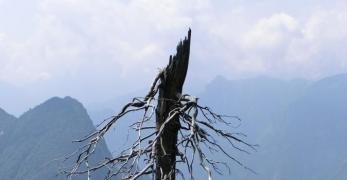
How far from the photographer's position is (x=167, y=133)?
7883 mm

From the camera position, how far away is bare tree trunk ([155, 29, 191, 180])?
7824mm

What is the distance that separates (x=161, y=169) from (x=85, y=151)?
40.2 inches

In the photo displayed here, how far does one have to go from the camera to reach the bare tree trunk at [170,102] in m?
7.82

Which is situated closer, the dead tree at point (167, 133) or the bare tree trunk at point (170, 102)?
the dead tree at point (167, 133)

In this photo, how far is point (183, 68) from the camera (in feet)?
26.4

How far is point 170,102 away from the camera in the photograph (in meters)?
8.04

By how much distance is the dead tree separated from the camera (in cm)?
734

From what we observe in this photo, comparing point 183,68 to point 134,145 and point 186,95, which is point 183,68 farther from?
point 134,145

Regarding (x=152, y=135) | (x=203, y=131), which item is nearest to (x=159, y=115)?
(x=152, y=135)

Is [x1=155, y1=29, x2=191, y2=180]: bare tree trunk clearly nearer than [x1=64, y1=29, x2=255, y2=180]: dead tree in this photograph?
No

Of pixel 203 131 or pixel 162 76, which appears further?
pixel 162 76

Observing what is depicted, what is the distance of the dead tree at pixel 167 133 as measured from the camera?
7344 millimetres

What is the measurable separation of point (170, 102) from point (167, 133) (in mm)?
425

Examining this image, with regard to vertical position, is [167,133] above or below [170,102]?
below
